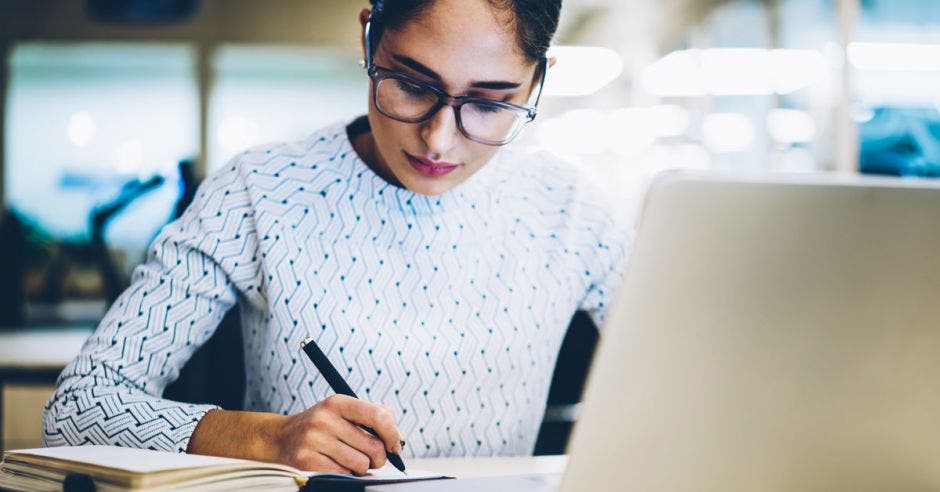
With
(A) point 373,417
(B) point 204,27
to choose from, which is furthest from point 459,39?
(B) point 204,27

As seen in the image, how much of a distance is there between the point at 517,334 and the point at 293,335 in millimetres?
311

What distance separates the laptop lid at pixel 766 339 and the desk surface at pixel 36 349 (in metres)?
1.62

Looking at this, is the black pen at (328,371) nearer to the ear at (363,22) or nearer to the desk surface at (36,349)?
the ear at (363,22)

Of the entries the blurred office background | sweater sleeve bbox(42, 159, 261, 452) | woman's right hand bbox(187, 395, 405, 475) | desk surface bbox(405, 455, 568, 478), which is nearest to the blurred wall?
the blurred office background

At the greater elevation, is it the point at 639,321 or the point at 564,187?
the point at 564,187

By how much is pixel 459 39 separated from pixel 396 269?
346 mm

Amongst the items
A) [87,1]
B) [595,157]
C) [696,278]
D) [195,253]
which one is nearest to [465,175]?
[195,253]

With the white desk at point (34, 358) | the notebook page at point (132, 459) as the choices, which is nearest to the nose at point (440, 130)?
the notebook page at point (132, 459)

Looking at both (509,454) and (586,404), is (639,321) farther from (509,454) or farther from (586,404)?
(509,454)

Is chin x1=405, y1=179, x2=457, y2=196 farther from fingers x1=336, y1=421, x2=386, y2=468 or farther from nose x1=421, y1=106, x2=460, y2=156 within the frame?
fingers x1=336, y1=421, x2=386, y2=468

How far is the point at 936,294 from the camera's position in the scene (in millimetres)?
690

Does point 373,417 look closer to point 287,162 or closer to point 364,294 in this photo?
point 364,294

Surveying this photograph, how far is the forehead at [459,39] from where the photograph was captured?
1073 mm

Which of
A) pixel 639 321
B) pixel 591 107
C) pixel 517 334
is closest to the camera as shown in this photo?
pixel 639 321
